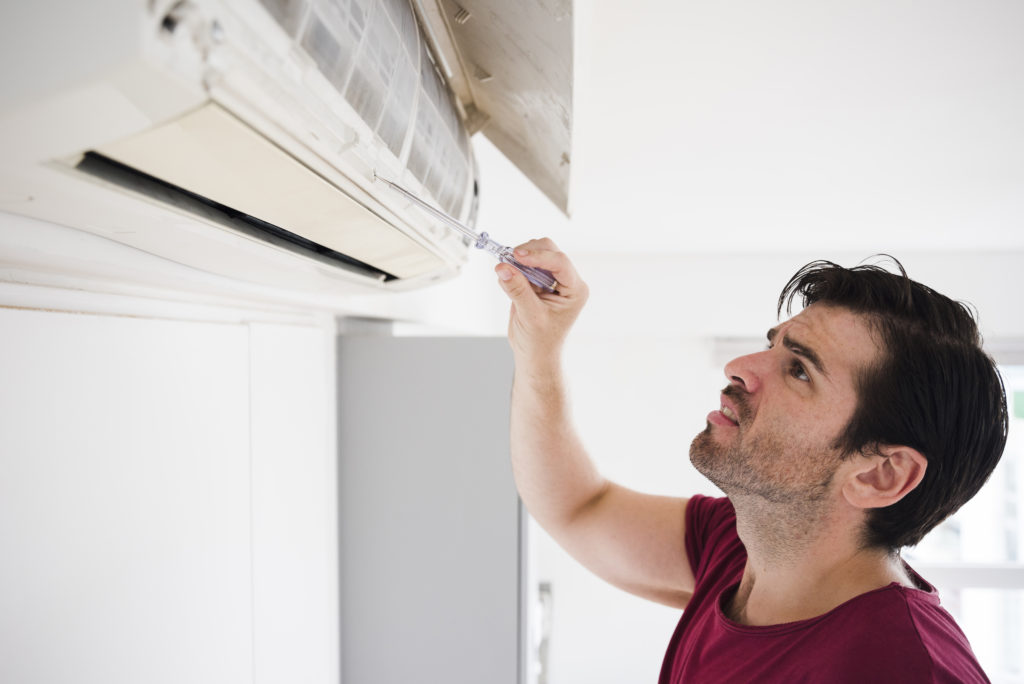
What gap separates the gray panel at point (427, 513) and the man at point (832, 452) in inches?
13.5

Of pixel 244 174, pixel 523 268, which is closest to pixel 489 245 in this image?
pixel 523 268

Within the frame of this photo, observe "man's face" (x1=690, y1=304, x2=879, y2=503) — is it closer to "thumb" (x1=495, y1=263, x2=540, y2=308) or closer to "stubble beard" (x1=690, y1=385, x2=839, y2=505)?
"stubble beard" (x1=690, y1=385, x2=839, y2=505)

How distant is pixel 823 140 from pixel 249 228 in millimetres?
1431

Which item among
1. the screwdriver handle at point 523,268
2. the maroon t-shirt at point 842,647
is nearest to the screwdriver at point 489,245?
the screwdriver handle at point 523,268

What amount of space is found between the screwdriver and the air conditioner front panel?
4 cm

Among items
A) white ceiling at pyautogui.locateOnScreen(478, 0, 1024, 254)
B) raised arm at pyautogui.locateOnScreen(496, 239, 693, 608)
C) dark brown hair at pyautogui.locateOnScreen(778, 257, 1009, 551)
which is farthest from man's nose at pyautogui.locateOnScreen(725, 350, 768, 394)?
white ceiling at pyautogui.locateOnScreen(478, 0, 1024, 254)

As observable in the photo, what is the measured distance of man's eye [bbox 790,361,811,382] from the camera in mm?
982

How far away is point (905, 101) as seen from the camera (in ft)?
4.09

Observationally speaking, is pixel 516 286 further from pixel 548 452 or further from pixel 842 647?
pixel 842 647

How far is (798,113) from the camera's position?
1.30 m

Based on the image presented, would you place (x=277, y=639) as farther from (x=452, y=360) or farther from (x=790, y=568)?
(x=790, y=568)

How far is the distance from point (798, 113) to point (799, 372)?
2.15ft

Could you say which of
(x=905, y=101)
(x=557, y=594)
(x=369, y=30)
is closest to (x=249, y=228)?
(x=369, y=30)

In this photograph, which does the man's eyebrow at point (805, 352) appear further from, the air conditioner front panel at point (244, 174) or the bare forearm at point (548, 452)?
the air conditioner front panel at point (244, 174)
